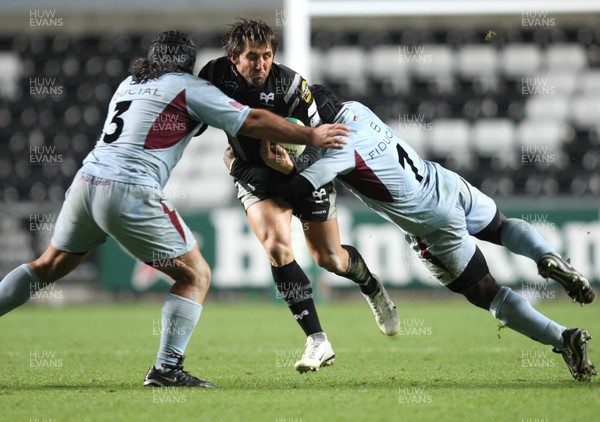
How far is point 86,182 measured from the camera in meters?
4.79

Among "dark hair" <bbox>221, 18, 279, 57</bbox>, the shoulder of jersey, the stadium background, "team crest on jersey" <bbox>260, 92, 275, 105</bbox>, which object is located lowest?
the stadium background

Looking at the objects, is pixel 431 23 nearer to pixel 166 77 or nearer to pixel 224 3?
pixel 224 3

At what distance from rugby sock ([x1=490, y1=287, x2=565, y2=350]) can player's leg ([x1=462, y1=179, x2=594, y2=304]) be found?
0.21 metres

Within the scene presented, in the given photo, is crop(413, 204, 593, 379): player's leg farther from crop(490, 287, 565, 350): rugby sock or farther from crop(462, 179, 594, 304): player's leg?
crop(462, 179, 594, 304): player's leg

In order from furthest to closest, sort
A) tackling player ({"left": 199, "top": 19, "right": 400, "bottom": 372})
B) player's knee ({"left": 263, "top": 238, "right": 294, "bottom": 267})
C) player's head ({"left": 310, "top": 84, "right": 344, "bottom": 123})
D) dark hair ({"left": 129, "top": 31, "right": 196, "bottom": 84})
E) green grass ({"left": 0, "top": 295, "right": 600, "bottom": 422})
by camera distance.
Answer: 1. player's head ({"left": 310, "top": 84, "right": 344, "bottom": 123})
2. player's knee ({"left": 263, "top": 238, "right": 294, "bottom": 267})
3. tackling player ({"left": 199, "top": 19, "right": 400, "bottom": 372})
4. dark hair ({"left": 129, "top": 31, "right": 196, "bottom": 84})
5. green grass ({"left": 0, "top": 295, "right": 600, "bottom": 422})

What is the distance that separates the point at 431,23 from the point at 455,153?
282 centimetres

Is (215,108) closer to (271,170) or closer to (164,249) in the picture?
(164,249)

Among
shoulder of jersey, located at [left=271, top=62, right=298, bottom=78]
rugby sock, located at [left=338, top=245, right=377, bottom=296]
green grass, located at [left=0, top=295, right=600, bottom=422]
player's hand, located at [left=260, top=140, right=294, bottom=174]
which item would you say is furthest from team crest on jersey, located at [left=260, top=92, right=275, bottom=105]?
green grass, located at [left=0, top=295, right=600, bottom=422]

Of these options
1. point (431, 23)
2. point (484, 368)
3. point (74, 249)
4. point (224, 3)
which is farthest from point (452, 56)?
point (74, 249)

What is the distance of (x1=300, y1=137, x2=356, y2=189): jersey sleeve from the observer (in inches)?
196

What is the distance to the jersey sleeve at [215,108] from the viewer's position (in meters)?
4.77

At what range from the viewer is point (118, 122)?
16.1ft

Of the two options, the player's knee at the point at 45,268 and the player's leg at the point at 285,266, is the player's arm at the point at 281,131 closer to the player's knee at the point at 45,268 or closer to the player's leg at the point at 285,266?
the player's leg at the point at 285,266

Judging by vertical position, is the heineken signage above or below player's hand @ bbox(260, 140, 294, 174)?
below
